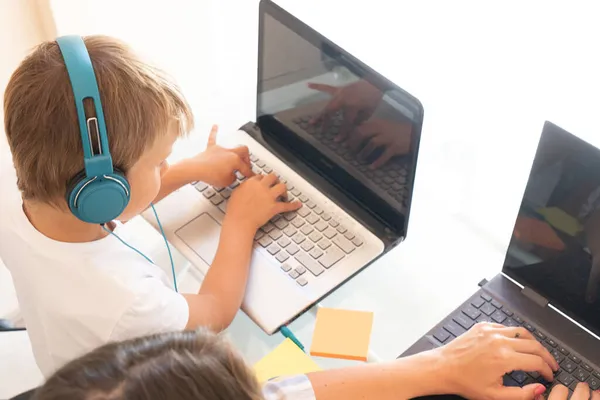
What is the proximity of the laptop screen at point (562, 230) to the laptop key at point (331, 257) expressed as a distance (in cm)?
24

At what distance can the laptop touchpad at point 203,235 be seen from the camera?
3.43 feet

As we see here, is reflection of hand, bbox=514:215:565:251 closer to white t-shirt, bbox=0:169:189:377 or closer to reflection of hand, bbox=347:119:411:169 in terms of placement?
reflection of hand, bbox=347:119:411:169

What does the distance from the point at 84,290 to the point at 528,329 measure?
1.92ft

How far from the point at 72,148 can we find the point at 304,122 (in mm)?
412

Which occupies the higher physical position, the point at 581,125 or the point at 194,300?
the point at 581,125

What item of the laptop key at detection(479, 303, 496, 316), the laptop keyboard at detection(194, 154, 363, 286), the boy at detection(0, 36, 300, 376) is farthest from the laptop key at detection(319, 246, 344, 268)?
the laptop key at detection(479, 303, 496, 316)

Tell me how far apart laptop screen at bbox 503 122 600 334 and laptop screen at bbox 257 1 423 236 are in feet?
0.54

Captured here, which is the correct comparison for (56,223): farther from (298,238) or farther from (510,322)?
(510,322)

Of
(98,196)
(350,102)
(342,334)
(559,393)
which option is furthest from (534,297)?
(98,196)

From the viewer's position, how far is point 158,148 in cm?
86

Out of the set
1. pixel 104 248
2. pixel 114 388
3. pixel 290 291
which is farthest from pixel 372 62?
pixel 114 388

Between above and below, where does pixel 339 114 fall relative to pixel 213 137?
above

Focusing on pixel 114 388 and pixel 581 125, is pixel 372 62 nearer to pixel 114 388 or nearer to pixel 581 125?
pixel 581 125

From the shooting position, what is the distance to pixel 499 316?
950 mm
